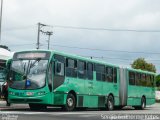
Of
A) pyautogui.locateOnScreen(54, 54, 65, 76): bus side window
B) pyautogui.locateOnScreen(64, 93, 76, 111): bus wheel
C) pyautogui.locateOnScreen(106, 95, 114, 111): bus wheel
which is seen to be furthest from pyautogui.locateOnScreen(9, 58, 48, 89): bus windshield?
pyautogui.locateOnScreen(106, 95, 114, 111): bus wheel

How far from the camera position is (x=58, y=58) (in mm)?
23188

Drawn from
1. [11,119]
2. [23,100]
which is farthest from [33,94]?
[11,119]

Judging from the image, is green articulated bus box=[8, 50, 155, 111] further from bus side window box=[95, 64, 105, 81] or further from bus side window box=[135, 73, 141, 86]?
bus side window box=[135, 73, 141, 86]

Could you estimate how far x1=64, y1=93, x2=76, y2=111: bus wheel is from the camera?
23719 millimetres

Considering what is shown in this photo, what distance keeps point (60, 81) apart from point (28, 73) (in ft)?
5.59

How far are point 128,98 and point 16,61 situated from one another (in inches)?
440

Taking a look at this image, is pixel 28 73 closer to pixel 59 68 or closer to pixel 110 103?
pixel 59 68

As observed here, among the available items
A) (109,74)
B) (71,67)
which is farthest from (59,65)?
(109,74)

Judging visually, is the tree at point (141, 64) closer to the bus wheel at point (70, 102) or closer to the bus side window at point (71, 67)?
the bus side window at point (71, 67)

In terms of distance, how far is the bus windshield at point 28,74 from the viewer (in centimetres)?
2236

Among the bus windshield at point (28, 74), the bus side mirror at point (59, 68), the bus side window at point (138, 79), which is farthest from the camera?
the bus side window at point (138, 79)

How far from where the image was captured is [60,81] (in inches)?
912

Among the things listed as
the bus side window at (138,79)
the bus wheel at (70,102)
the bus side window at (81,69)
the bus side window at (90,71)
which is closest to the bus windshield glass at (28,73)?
the bus wheel at (70,102)

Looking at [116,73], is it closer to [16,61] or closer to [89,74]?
[89,74]
